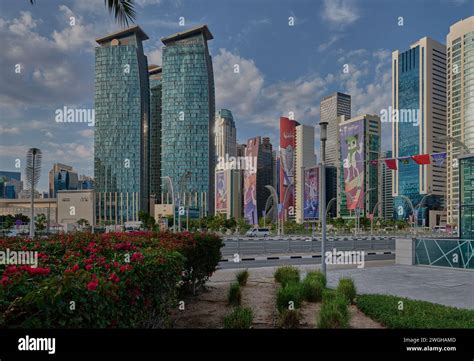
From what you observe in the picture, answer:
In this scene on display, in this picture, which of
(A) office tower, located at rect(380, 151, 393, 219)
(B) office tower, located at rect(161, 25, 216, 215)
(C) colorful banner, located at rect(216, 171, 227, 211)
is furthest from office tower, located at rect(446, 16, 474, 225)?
(B) office tower, located at rect(161, 25, 216, 215)

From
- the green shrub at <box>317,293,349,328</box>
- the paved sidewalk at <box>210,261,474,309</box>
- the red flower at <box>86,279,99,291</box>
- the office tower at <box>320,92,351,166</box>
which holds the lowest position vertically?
the paved sidewalk at <box>210,261,474,309</box>

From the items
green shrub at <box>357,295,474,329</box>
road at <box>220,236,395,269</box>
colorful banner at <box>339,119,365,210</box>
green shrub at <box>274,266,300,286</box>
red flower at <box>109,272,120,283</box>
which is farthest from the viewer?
colorful banner at <box>339,119,365,210</box>

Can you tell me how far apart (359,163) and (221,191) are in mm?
46062

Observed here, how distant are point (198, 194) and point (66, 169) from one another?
50970 millimetres

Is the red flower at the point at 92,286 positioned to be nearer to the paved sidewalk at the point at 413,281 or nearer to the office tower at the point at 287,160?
the paved sidewalk at the point at 413,281

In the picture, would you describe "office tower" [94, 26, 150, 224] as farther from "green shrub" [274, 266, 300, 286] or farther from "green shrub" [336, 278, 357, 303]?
"green shrub" [336, 278, 357, 303]

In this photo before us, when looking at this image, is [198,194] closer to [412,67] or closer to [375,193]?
[375,193]

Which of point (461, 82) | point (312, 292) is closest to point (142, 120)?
point (461, 82)

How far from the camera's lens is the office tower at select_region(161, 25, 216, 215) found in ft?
313

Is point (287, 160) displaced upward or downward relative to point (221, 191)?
upward

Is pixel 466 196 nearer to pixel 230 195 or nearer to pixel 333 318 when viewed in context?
pixel 333 318

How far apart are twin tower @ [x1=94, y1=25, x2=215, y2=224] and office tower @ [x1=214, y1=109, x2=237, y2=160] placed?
21.9 meters

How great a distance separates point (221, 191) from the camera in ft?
335

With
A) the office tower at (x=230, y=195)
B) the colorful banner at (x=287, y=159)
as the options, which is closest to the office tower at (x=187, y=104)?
the office tower at (x=230, y=195)
